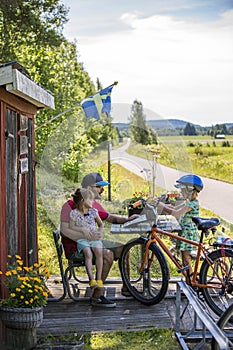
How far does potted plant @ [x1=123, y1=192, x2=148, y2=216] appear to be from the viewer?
5.84m

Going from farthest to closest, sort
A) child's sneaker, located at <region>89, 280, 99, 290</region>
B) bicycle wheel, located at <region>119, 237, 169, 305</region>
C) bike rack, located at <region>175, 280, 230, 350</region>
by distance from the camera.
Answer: child's sneaker, located at <region>89, 280, 99, 290</region>, bicycle wheel, located at <region>119, 237, 169, 305</region>, bike rack, located at <region>175, 280, 230, 350</region>

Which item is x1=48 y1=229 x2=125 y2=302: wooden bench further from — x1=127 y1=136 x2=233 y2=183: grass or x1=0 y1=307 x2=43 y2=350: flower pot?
x1=127 y1=136 x2=233 y2=183: grass

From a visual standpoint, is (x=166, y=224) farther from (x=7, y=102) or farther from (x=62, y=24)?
(x=62, y=24)

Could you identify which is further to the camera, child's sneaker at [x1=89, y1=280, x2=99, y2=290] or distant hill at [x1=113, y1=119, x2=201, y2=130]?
distant hill at [x1=113, y1=119, x2=201, y2=130]

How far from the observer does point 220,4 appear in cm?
949

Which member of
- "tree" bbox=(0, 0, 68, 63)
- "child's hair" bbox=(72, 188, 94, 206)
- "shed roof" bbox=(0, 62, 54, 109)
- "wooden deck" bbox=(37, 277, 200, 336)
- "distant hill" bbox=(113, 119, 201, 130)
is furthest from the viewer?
"tree" bbox=(0, 0, 68, 63)

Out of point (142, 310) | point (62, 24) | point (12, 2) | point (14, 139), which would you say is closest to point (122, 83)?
point (14, 139)

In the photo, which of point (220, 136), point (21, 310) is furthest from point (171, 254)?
point (220, 136)

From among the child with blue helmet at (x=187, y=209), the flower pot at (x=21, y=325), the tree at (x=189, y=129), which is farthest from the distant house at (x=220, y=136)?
the flower pot at (x=21, y=325)

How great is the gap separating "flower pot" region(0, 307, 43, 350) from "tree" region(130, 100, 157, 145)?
185 cm

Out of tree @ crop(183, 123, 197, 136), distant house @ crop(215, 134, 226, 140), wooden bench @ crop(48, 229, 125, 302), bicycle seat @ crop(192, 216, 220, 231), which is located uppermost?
tree @ crop(183, 123, 197, 136)

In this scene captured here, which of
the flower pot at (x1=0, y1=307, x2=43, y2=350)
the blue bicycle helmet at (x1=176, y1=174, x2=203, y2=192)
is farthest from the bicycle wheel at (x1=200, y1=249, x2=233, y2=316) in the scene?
the flower pot at (x1=0, y1=307, x2=43, y2=350)

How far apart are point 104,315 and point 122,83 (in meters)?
2.56

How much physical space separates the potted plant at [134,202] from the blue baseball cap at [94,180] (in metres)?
0.36
